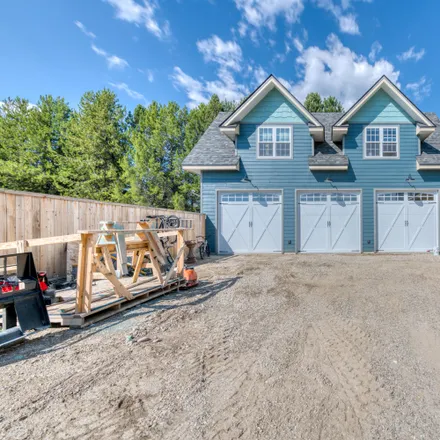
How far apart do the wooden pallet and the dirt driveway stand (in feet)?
0.56

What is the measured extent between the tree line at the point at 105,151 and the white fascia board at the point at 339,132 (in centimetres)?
1110

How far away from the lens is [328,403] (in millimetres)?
2020

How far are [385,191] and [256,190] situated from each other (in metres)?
5.66

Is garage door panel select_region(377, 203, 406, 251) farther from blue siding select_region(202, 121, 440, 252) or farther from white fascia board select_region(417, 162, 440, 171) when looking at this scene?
white fascia board select_region(417, 162, 440, 171)

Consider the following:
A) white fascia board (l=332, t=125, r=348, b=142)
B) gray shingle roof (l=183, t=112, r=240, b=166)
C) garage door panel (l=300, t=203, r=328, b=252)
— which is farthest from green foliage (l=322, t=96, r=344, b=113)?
garage door panel (l=300, t=203, r=328, b=252)

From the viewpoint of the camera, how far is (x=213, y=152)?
1186 centimetres

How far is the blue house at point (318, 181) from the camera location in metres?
11.1

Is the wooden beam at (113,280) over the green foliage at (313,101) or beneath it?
beneath

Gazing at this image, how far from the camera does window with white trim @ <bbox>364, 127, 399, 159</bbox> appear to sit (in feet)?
36.9

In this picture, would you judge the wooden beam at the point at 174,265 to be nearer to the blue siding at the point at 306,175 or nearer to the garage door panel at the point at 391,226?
the blue siding at the point at 306,175

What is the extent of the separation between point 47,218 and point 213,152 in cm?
795

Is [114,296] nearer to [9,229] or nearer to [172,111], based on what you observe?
[9,229]

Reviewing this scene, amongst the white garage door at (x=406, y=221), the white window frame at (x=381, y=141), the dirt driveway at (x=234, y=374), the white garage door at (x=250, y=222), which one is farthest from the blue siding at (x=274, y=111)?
the dirt driveway at (x=234, y=374)

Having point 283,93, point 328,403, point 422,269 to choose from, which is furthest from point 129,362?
point 283,93
